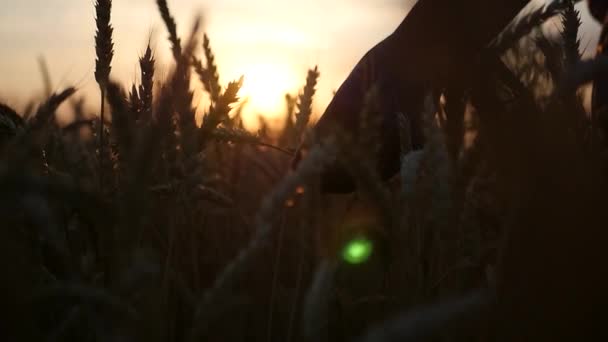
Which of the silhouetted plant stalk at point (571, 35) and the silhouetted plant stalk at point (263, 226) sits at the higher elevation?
the silhouetted plant stalk at point (571, 35)

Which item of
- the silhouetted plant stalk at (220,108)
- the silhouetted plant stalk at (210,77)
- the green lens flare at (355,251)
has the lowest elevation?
the green lens flare at (355,251)

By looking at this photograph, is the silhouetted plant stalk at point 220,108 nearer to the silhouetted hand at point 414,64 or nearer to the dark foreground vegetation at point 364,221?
the dark foreground vegetation at point 364,221

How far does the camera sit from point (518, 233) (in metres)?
0.36

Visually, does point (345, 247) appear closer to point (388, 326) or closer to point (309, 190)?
point (309, 190)

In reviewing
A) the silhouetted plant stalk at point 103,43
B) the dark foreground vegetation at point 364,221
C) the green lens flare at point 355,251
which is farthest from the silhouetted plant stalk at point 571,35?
the silhouetted plant stalk at point 103,43

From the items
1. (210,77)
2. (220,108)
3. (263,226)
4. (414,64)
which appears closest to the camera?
(263,226)

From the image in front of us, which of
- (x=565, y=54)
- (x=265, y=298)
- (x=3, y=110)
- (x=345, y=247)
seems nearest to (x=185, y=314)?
(x=265, y=298)

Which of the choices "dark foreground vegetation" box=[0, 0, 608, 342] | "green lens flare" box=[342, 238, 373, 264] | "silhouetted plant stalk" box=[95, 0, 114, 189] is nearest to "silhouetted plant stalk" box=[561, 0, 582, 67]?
"dark foreground vegetation" box=[0, 0, 608, 342]

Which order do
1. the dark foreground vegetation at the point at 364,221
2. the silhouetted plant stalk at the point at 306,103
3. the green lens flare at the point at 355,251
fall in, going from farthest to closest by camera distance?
the silhouetted plant stalk at the point at 306,103 < the green lens flare at the point at 355,251 < the dark foreground vegetation at the point at 364,221

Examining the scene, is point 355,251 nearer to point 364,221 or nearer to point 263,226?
point 364,221

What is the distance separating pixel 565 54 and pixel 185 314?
69cm

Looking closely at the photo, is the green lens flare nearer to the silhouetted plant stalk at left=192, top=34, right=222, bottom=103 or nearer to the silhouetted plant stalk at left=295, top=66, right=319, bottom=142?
the silhouetted plant stalk at left=192, top=34, right=222, bottom=103

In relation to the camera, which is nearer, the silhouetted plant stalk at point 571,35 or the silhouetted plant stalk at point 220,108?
the silhouetted plant stalk at point 220,108

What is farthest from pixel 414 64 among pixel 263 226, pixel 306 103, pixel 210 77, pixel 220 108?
pixel 263 226
